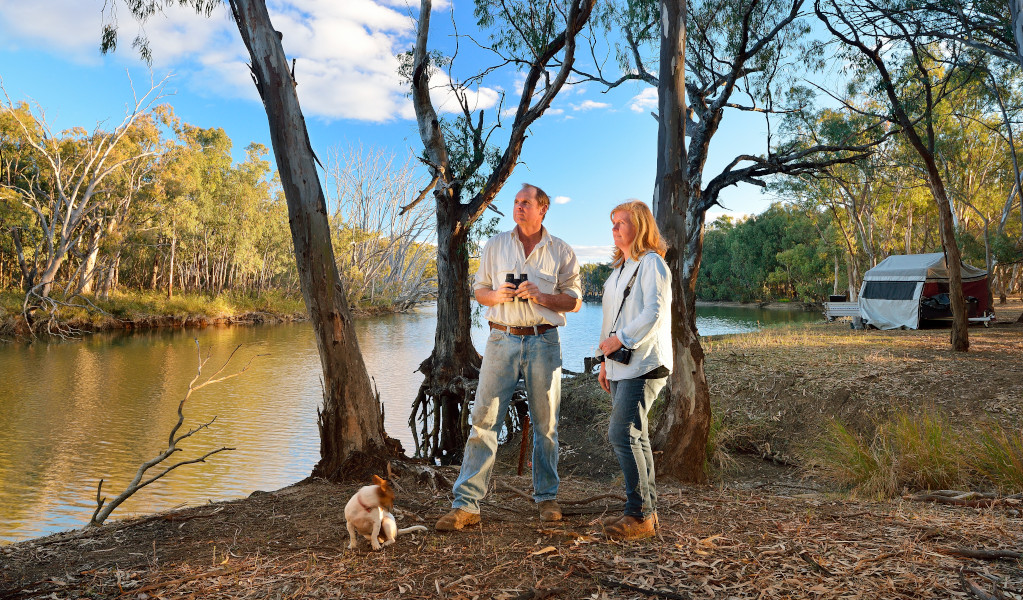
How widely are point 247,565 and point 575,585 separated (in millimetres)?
1463

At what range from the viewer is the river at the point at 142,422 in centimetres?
736

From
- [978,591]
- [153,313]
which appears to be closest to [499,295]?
[978,591]

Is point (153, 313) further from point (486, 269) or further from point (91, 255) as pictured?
point (486, 269)

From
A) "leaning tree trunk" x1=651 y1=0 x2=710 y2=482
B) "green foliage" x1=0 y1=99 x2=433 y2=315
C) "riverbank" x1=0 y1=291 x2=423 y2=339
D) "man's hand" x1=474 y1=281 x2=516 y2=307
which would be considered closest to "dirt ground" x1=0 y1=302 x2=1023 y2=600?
"leaning tree trunk" x1=651 y1=0 x2=710 y2=482

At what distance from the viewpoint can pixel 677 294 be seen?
5.38 meters

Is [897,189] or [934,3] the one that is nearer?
[934,3]

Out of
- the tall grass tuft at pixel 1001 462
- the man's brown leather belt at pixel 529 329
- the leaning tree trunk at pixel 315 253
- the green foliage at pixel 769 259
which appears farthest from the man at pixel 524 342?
the green foliage at pixel 769 259

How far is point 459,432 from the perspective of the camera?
26.1ft

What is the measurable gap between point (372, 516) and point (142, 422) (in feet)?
32.6

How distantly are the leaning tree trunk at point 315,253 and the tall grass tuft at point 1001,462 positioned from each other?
4354 millimetres

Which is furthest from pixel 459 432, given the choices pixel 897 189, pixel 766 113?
pixel 897 189

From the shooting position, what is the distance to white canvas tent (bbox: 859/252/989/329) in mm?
16484

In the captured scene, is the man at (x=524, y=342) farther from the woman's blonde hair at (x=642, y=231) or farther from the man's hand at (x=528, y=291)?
the woman's blonde hair at (x=642, y=231)

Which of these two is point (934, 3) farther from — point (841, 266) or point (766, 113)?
point (841, 266)
